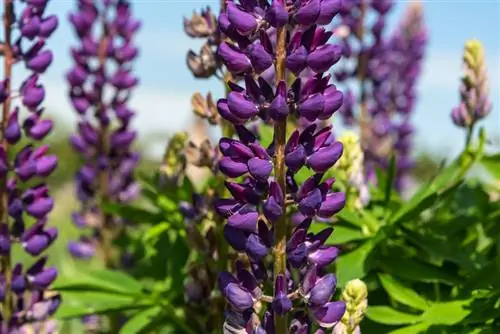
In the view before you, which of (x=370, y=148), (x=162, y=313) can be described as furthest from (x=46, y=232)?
(x=370, y=148)

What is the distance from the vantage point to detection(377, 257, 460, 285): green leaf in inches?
101

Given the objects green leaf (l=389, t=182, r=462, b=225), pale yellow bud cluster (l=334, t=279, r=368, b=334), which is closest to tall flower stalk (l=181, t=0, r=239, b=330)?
green leaf (l=389, t=182, r=462, b=225)

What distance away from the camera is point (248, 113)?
1.94 meters

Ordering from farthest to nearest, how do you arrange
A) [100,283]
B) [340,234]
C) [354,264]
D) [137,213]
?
[137,213], [100,283], [340,234], [354,264]

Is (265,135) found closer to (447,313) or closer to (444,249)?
(444,249)

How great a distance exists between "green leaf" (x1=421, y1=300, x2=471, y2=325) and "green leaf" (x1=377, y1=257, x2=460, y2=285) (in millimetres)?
115

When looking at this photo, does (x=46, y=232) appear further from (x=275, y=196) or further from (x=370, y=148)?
(x=370, y=148)

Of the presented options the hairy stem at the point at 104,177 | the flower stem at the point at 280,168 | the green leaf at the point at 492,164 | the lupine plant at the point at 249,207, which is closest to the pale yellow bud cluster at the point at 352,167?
the lupine plant at the point at 249,207

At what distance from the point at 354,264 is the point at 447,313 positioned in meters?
0.29

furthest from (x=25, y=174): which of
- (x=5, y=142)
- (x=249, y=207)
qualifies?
(x=249, y=207)

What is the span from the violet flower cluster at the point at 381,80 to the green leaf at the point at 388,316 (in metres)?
1.51

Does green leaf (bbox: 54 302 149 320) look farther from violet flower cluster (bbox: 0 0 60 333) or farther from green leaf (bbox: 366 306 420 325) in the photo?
green leaf (bbox: 366 306 420 325)

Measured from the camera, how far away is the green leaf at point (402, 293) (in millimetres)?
2543

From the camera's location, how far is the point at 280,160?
196 cm
